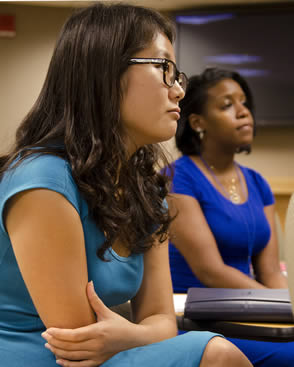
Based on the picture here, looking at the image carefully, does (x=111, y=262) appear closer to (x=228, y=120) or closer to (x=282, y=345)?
(x=282, y=345)

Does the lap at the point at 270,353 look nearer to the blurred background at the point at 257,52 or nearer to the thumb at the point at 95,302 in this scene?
the thumb at the point at 95,302

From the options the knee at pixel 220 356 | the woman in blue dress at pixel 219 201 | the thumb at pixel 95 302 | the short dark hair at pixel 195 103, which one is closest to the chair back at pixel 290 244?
the knee at pixel 220 356

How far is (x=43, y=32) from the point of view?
518 cm

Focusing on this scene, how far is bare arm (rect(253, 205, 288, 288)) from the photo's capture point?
2.48 m

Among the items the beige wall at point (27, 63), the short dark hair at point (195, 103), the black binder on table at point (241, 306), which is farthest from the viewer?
the beige wall at point (27, 63)

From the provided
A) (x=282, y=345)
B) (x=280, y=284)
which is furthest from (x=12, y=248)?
(x=280, y=284)

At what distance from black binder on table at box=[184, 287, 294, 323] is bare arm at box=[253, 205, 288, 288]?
0.83 meters

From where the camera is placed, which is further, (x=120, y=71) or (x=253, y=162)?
(x=253, y=162)

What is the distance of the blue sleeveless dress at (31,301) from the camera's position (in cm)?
113

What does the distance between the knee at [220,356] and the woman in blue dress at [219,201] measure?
1.07 meters

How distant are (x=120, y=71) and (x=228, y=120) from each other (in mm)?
1406

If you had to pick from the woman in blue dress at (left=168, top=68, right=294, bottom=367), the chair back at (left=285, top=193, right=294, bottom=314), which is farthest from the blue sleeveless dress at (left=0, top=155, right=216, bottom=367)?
the woman in blue dress at (left=168, top=68, right=294, bottom=367)

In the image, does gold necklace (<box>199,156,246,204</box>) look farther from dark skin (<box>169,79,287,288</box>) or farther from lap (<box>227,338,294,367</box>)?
lap (<box>227,338,294,367</box>)

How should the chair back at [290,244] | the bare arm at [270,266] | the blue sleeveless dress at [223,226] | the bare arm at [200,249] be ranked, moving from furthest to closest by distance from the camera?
the bare arm at [270,266] < the blue sleeveless dress at [223,226] < the bare arm at [200,249] < the chair back at [290,244]
